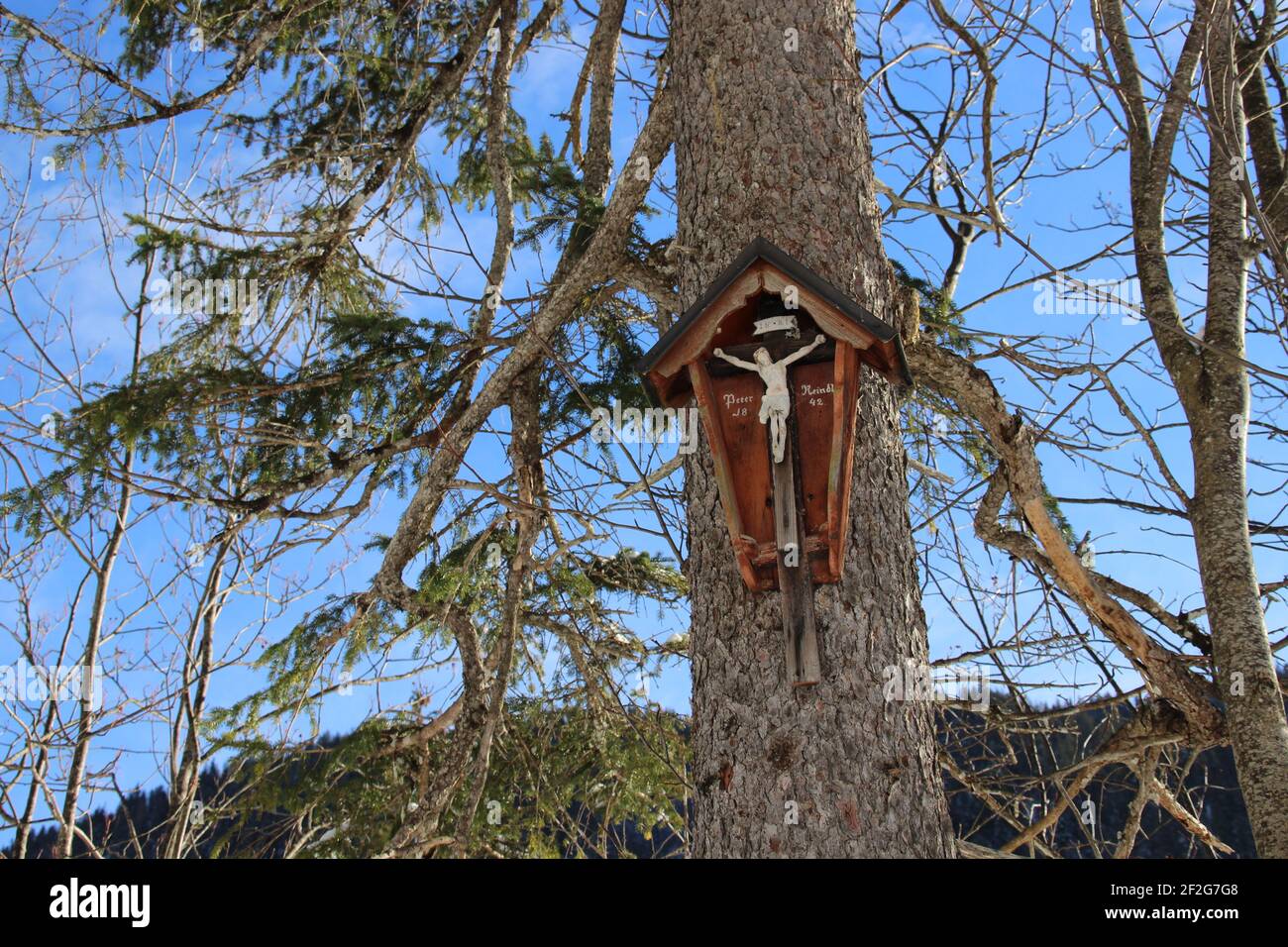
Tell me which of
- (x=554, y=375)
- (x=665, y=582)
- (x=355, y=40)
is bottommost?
(x=665, y=582)

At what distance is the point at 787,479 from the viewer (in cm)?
289

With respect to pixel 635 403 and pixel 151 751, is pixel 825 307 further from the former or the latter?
pixel 151 751

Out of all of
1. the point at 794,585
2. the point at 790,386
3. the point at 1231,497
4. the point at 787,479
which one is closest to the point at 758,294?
the point at 790,386

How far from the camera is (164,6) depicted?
558cm

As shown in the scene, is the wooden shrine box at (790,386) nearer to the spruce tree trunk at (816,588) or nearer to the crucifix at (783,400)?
the crucifix at (783,400)

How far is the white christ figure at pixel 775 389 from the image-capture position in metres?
2.96

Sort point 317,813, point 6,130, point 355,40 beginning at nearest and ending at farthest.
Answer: point 6,130
point 317,813
point 355,40

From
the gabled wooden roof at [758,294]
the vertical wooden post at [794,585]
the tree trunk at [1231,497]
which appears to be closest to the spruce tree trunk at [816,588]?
the vertical wooden post at [794,585]

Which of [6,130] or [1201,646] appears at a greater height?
[6,130]

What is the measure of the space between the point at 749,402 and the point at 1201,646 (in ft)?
7.59

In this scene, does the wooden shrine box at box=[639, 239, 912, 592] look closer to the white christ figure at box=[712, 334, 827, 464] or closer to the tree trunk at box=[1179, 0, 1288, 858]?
the white christ figure at box=[712, 334, 827, 464]

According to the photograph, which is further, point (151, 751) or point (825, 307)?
point (151, 751)
